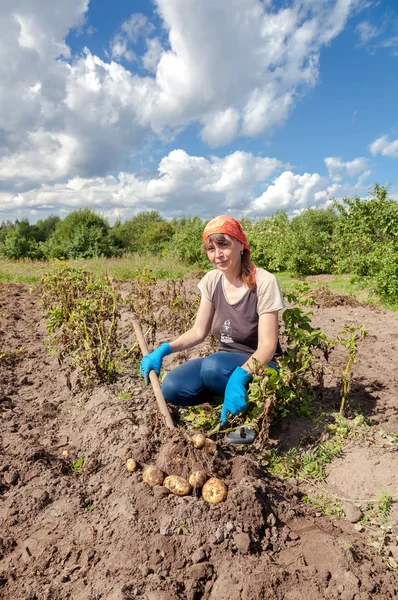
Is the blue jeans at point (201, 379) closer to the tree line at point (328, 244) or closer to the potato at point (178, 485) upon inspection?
the potato at point (178, 485)

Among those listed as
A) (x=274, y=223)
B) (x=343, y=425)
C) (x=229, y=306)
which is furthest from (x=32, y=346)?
(x=274, y=223)

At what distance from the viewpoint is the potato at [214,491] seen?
196cm

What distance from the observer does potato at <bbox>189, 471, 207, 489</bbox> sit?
2049 mm

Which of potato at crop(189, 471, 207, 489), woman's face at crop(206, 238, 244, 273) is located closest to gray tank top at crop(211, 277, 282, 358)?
woman's face at crop(206, 238, 244, 273)

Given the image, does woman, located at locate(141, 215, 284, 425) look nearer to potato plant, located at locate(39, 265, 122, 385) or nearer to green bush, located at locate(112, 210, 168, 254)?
potato plant, located at locate(39, 265, 122, 385)

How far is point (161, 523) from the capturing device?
1.90 metres

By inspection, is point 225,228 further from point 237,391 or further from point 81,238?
point 81,238

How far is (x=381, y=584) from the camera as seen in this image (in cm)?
171

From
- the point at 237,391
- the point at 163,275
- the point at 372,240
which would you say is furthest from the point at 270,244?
the point at 237,391

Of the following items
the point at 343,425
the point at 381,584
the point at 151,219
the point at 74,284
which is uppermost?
the point at 151,219

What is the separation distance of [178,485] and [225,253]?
1399mm

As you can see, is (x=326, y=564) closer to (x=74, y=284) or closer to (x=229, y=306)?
(x=229, y=306)

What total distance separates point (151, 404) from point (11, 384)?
5.98ft

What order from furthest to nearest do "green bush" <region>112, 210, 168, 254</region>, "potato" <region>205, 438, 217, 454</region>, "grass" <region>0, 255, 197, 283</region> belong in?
"green bush" <region>112, 210, 168, 254</region>, "grass" <region>0, 255, 197, 283</region>, "potato" <region>205, 438, 217, 454</region>
